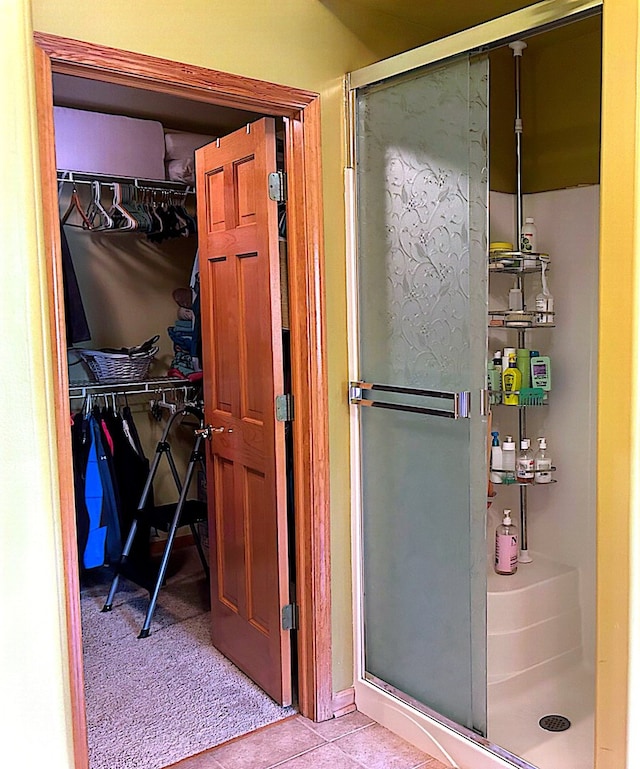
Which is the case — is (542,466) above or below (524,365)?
below

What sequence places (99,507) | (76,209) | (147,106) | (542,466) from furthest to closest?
(76,209) → (147,106) → (99,507) → (542,466)

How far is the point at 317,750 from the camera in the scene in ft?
8.11

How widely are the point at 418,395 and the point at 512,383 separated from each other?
2.69ft

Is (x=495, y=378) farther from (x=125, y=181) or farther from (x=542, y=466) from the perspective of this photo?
(x=125, y=181)

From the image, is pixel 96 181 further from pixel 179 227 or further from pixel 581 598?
pixel 581 598

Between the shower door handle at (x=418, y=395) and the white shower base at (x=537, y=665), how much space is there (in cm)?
93

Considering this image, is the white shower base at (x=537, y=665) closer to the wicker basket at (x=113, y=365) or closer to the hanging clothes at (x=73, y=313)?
the wicker basket at (x=113, y=365)

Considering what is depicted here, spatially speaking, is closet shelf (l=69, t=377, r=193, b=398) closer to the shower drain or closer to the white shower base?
the white shower base

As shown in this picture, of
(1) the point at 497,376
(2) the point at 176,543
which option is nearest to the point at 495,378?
(1) the point at 497,376

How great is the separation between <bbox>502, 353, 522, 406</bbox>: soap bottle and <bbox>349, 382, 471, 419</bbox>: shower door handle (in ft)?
2.55

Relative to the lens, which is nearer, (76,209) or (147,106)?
(147,106)

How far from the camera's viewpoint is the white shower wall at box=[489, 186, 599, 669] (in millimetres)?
3062

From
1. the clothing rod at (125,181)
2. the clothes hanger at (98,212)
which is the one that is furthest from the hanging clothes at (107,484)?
the clothing rod at (125,181)

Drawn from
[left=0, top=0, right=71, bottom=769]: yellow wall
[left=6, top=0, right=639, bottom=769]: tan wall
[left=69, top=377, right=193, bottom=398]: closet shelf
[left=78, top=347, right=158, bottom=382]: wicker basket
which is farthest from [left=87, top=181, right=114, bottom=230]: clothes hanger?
[left=0, top=0, right=71, bottom=769]: yellow wall
